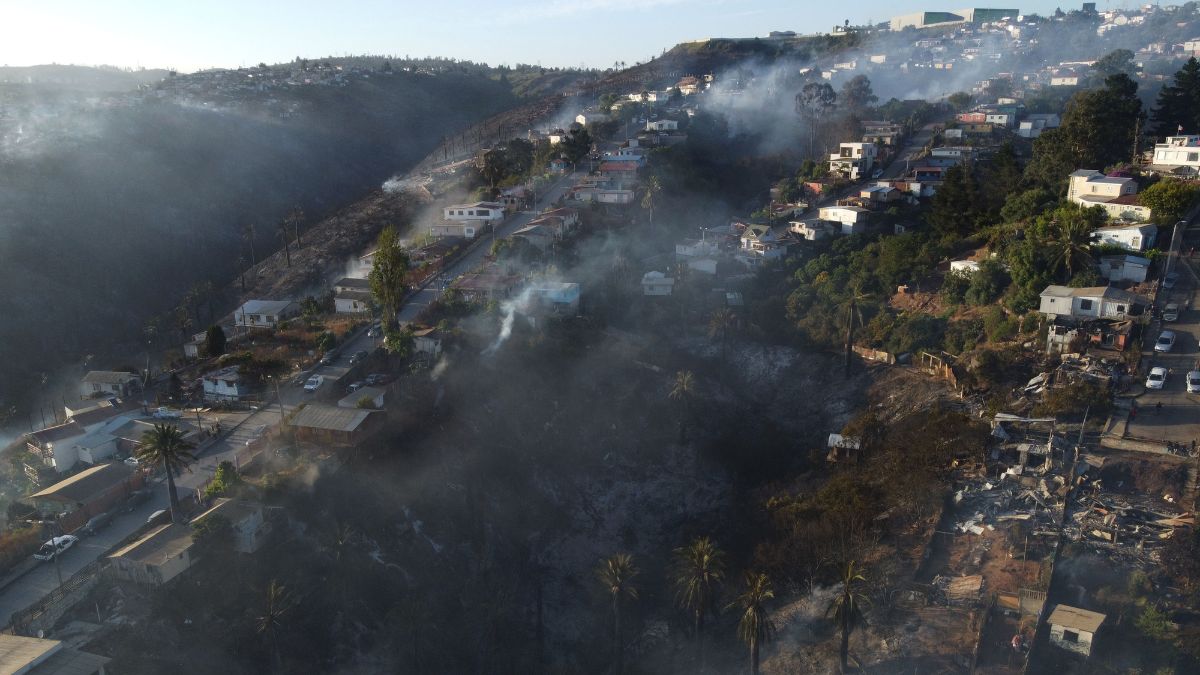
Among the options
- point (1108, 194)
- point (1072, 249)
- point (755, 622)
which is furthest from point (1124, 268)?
point (755, 622)

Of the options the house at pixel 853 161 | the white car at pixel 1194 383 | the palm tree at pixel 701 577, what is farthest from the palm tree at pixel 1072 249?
the house at pixel 853 161

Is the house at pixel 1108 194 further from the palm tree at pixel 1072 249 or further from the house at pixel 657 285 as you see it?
the house at pixel 657 285

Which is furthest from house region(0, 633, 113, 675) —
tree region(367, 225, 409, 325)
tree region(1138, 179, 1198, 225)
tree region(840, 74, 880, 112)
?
tree region(840, 74, 880, 112)

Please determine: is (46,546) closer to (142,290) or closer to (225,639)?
(225,639)

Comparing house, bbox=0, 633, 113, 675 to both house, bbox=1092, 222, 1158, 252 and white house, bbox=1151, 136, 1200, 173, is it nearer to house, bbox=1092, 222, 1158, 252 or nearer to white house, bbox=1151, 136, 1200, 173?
house, bbox=1092, 222, 1158, 252

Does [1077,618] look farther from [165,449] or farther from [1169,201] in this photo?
[1169,201]

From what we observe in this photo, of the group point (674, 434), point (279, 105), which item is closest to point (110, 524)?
point (674, 434)
